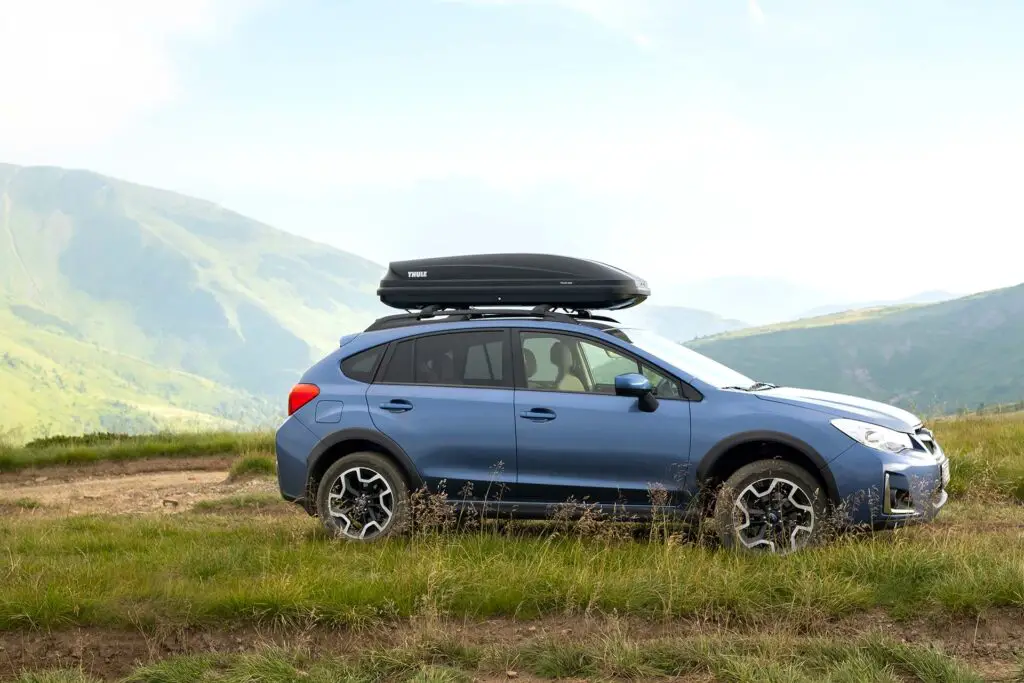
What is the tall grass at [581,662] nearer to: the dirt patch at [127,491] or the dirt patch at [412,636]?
the dirt patch at [412,636]

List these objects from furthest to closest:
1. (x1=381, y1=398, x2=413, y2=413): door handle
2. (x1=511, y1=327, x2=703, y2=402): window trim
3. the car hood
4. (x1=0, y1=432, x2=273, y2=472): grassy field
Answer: (x1=0, y1=432, x2=273, y2=472): grassy field < (x1=381, y1=398, x2=413, y2=413): door handle < (x1=511, y1=327, x2=703, y2=402): window trim < the car hood

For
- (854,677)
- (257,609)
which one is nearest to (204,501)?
(257,609)

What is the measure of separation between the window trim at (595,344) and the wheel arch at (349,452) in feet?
3.48

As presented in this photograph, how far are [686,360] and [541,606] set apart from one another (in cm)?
270

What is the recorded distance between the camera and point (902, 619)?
630 cm

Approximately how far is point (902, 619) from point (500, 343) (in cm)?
371

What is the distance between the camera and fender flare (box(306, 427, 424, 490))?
8578mm

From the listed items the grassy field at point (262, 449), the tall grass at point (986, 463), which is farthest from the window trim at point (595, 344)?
the grassy field at point (262, 449)

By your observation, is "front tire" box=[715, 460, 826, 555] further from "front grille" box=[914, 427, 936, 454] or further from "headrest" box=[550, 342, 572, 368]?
"headrest" box=[550, 342, 572, 368]

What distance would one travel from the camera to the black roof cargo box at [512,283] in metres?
8.72

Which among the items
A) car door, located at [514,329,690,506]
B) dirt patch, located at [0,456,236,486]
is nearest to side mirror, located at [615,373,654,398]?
car door, located at [514,329,690,506]

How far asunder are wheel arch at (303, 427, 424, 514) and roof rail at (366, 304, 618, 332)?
90cm

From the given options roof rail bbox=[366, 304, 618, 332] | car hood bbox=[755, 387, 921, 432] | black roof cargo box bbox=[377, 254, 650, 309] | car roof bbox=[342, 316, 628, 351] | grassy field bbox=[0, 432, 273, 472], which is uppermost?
black roof cargo box bbox=[377, 254, 650, 309]

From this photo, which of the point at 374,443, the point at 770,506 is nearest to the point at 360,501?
the point at 374,443
